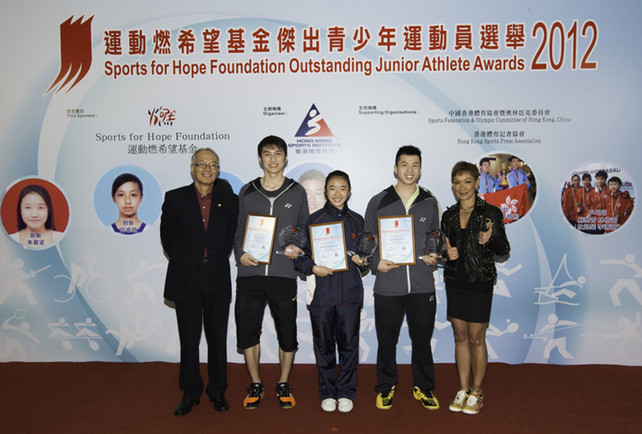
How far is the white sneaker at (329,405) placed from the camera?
10.1ft

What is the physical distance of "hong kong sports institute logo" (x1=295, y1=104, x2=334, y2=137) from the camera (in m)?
3.98

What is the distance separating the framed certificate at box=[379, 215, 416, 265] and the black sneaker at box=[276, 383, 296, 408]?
118 centimetres

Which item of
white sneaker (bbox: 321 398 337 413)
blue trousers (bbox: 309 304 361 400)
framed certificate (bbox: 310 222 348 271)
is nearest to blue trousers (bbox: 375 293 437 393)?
blue trousers (bbox: 309 304 361 400)

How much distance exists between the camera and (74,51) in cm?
401

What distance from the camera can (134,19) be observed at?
3969mm

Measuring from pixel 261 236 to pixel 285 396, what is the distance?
3.83 ft

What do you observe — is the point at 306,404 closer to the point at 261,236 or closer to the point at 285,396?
the point at 285,396

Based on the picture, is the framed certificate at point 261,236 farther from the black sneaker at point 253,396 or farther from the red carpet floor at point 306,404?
the red carpet floor at point 306,404

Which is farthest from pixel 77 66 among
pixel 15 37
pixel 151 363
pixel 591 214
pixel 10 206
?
pixel 591 214

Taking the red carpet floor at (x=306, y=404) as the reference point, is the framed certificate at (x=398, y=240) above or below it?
above

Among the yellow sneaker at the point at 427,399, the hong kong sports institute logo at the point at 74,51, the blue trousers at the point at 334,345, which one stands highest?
the hong kong sports institute logo at the point at 74,51

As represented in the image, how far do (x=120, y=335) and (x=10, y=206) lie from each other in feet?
5.11

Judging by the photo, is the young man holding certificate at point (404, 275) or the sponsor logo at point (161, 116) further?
the sponsor logo at point (161, 116)

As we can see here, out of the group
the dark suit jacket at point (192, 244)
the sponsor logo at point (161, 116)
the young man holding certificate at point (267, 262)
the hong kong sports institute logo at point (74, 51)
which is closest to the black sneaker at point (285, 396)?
the young man holding certificate at point (267, 262)
